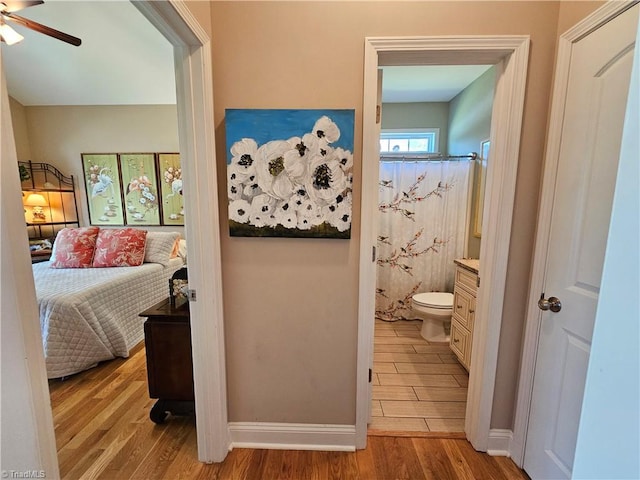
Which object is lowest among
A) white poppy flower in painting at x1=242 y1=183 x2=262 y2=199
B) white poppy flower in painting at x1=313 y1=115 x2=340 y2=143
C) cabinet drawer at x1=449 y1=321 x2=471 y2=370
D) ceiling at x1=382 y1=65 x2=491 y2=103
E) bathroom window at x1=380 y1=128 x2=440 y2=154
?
cabinet drawer at x1=449 y1=321 x2=471 y2=370

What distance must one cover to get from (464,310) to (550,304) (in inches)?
37.8

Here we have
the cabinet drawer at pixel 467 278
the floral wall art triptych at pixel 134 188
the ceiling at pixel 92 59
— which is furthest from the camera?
the floral wall art triptych at pixel 134 188

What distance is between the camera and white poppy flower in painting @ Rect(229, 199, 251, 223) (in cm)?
135

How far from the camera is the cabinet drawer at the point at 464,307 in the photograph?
2082 mm

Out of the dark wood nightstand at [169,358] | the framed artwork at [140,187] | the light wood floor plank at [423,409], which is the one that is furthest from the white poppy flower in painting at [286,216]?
the framed artwork at [140,187]

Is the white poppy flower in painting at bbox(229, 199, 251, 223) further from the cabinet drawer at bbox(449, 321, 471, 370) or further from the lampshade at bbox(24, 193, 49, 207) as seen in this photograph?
the lampshade at bbox(24, 193, 49, 207)

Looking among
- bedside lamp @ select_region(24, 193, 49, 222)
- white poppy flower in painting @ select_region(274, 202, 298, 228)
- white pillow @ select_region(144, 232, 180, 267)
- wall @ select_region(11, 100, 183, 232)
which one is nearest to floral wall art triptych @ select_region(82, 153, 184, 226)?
wall @ select_region(11, 100, 183, 232)

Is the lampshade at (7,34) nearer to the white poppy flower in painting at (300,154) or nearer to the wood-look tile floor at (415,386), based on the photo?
the white poppy flower in painting at (300,154)

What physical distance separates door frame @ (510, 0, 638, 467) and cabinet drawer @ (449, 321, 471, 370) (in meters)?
0.68

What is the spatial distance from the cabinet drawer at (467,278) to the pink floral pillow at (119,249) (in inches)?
125

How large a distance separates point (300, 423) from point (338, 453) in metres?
0.25

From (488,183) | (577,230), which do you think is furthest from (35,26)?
(577,230)

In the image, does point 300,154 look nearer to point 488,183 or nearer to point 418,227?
point 488,183

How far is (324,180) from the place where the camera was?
1.33 m
